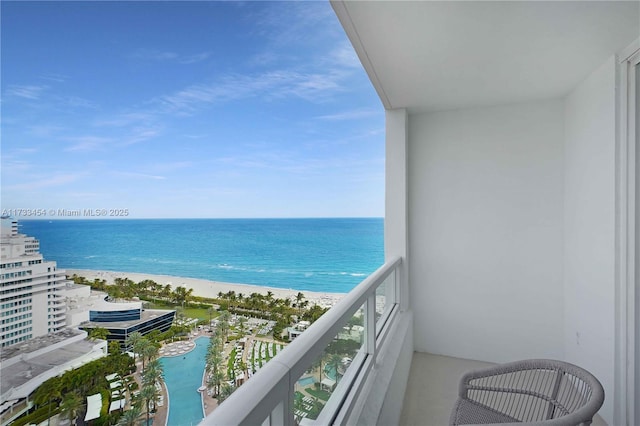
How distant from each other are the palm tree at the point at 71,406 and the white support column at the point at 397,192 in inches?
107

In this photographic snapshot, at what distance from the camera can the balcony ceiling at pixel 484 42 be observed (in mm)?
1611

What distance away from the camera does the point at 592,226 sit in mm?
2387

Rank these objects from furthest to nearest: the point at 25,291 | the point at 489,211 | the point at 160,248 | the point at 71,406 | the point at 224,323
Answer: the point at 489,211, the point at 160,248, the point at 224,323, the point at 25,291, the point at 71,406

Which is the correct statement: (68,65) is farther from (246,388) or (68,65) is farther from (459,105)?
(459,105)

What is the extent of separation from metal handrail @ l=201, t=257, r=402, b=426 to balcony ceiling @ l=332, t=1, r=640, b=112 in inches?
58.0

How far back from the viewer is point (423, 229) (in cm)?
338

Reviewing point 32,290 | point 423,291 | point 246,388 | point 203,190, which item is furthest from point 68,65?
point 423,291

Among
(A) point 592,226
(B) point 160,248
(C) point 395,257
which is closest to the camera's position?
(B) point 160,248

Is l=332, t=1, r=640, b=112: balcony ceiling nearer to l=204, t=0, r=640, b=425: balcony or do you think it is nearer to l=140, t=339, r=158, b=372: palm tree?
l=204, t=0, r=640, b=425: balcony

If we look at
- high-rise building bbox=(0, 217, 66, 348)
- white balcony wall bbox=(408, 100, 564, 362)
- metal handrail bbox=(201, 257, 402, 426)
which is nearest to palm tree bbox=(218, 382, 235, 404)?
metal handrail bbox=(201, 257, 402, 426)

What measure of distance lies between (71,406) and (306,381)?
58cm

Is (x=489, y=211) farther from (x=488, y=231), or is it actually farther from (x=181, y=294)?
(x=181, y=294)

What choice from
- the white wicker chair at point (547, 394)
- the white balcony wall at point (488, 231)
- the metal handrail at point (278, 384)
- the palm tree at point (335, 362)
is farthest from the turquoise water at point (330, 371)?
the white balcony wall at point (488, 231)

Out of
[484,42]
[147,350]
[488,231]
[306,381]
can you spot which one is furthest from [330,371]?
[488,231]
